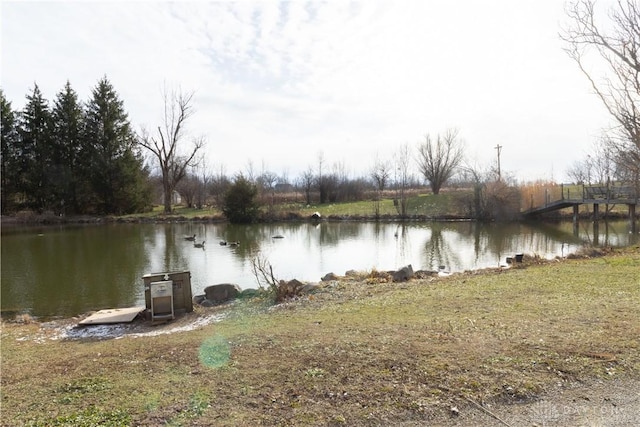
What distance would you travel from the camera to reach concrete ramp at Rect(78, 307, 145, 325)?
9328 millimetres

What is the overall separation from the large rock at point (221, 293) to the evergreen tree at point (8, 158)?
3955cm

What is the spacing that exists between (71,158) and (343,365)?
153 ft

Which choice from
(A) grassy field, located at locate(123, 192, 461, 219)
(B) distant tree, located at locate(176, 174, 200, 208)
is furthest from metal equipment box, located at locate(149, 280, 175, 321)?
(B) distant tree, located at locate(176, 174, 200, 208)

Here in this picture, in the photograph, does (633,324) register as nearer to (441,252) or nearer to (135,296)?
(135,296)

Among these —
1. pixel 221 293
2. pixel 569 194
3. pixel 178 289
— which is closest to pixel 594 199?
pixel 569 194

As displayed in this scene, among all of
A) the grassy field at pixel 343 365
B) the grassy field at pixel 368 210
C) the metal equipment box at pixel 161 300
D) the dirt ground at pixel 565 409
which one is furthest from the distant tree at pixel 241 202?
the dirt ground at pixel 565 409

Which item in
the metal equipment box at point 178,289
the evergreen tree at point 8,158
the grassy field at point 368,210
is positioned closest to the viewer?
the metal equipment box at point 178,289

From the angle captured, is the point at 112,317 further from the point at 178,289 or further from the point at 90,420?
the point at 90,420

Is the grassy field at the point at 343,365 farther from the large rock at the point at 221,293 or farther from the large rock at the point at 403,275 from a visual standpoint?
the large rock at the point at 403,275

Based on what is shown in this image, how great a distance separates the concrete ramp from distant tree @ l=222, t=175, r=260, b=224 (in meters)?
A: 27.4

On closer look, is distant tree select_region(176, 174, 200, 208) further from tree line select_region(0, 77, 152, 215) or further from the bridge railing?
the bridge railing

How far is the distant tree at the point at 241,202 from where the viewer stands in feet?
122

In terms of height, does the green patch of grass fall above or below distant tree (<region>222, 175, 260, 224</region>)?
below

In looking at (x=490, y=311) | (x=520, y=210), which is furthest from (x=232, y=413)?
(x=520, y=210)
